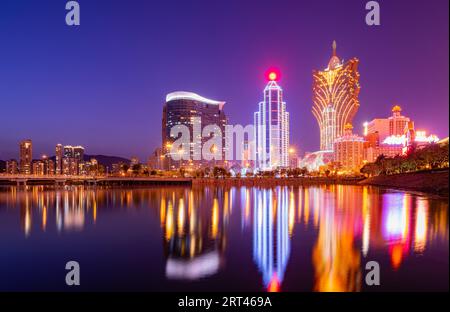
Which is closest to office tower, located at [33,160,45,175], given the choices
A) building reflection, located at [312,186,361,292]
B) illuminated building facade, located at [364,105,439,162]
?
illuminated building facade, located at [364,105,439,162]

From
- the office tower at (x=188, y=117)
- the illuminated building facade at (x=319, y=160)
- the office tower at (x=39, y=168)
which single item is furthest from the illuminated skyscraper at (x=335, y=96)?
the office tower at (x=39, y=168)

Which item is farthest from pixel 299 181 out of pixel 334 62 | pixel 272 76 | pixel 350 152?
pixel 334 62

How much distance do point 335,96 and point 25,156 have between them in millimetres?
132230

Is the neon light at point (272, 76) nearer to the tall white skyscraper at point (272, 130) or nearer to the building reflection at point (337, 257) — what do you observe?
the tall white skyscraper at point (272, 130)

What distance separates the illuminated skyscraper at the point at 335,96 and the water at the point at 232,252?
135 metres

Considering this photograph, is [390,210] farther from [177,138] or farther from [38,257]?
[177,138]

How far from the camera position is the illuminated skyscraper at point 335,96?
490 ft

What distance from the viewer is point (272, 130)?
160500 mm

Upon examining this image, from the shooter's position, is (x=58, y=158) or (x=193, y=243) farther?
(x=58, y=158)

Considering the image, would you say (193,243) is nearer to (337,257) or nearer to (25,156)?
(337,257)

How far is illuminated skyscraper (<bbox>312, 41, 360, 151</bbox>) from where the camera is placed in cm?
14925

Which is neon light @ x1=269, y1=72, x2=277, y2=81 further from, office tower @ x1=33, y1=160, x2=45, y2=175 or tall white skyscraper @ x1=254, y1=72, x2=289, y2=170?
office tower @ x1=33, y1=160, x2=45, y2=175

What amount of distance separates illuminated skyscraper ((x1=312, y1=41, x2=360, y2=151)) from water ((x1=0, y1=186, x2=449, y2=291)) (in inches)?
5331
